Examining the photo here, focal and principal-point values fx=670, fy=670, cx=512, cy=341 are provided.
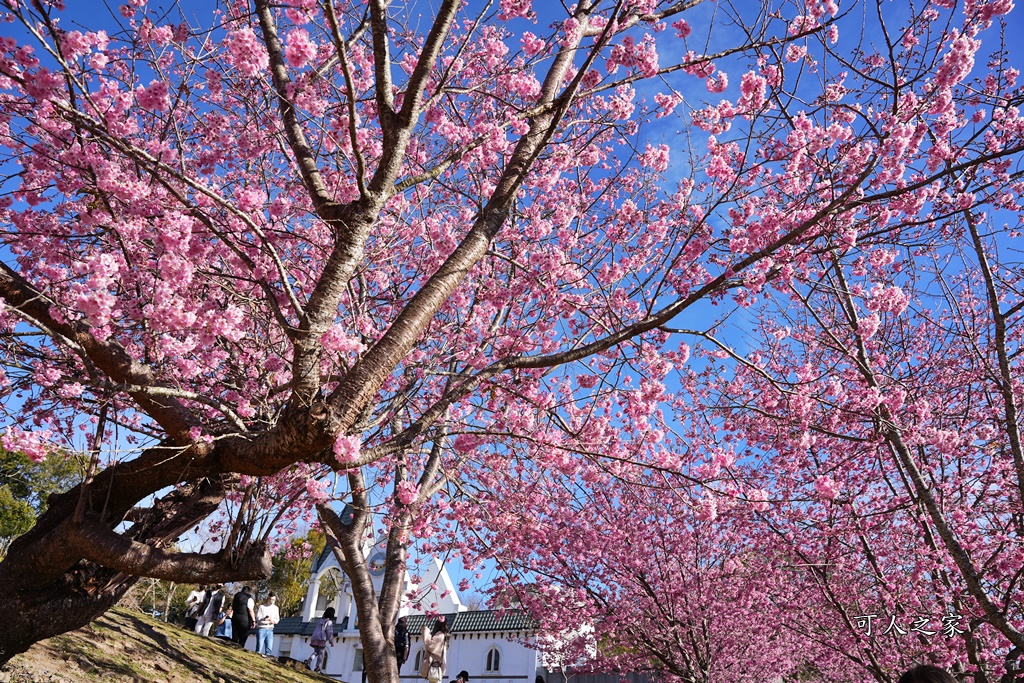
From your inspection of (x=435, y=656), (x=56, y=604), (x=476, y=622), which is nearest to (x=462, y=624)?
(x=476, y=622)

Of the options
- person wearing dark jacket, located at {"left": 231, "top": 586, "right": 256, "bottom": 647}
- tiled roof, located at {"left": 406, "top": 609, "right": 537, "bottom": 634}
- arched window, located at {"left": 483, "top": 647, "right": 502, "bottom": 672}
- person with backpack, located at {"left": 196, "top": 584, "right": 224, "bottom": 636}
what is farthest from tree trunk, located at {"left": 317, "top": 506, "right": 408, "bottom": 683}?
arched window, located at {"left": 483, "top": 647, "right": 502, "bottom": 672}

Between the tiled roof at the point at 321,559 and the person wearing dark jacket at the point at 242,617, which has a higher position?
the tiled roof at the point at 321,559

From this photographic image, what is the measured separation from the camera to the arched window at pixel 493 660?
2791 centimetres

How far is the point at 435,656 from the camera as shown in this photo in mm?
11992

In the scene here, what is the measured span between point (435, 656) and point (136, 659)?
19.6 ft

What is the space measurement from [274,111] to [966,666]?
9.89m

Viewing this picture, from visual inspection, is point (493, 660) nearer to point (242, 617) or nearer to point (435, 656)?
point (242, 617)

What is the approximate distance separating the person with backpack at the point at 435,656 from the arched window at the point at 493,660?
17.4 m

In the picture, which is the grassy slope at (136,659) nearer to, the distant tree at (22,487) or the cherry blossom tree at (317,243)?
the cherry blossom tree at (317,243)

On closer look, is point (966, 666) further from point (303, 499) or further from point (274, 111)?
point (274, 111)

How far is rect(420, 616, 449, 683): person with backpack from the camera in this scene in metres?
11.8

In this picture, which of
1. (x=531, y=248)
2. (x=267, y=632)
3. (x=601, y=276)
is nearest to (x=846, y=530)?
(x=601, y=276)

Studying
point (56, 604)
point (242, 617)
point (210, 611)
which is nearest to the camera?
point (56, 604)

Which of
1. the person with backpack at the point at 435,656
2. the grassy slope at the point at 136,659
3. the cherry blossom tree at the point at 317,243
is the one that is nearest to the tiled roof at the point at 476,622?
the person with backpack at the point at 435,656
